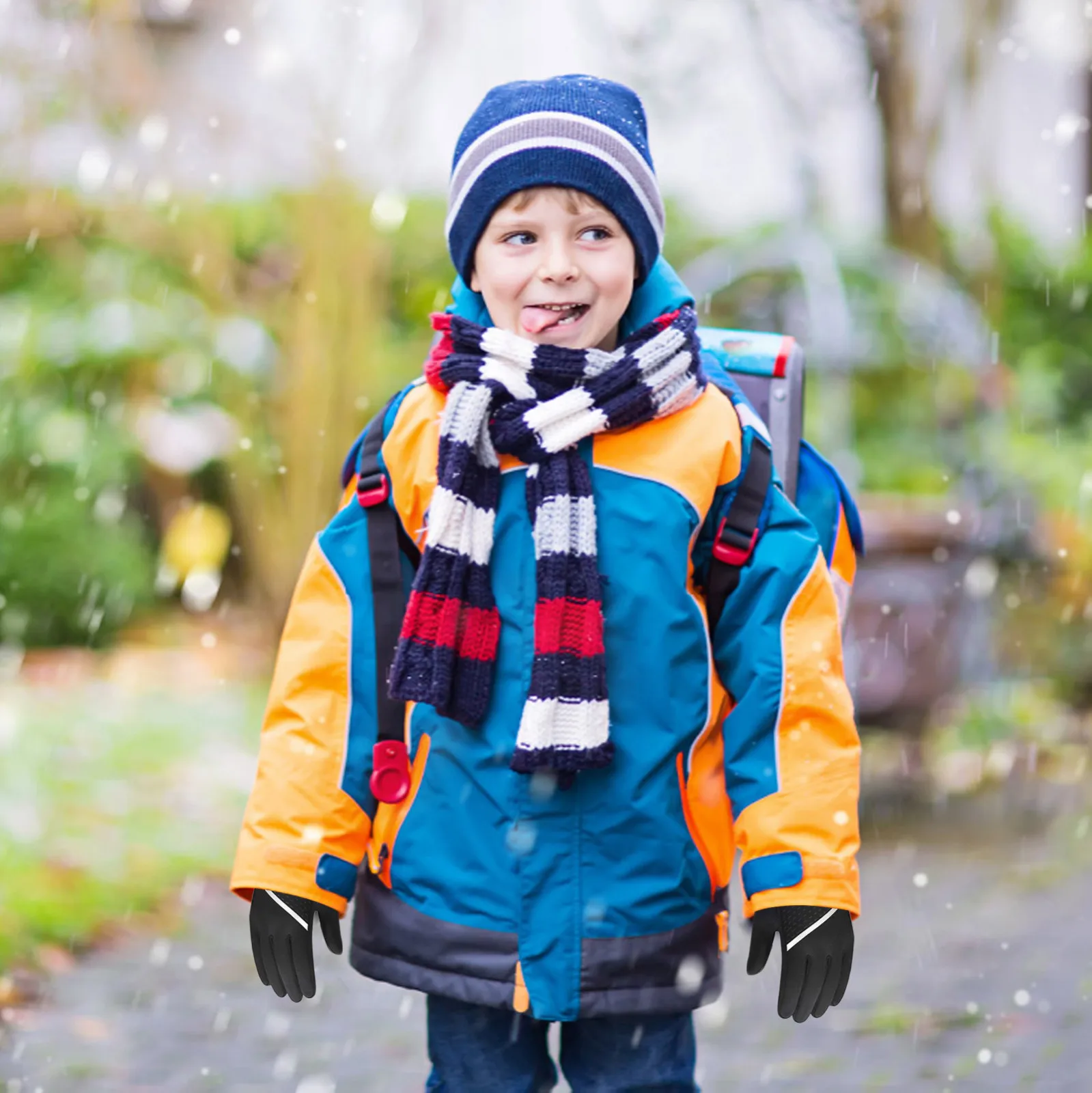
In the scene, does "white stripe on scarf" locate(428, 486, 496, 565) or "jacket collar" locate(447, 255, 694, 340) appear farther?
"jacket collar" locate(447, 255, 694, 340)

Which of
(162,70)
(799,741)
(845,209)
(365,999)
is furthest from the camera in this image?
(845,209)

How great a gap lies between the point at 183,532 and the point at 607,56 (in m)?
3.84

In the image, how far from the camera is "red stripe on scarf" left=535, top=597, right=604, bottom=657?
7.60 ft

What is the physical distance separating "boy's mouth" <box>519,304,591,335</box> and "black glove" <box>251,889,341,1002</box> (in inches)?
38.0

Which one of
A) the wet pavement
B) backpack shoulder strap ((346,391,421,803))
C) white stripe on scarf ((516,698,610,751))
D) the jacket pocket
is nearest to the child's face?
backpack shoulder strap ((346,391,421,803))

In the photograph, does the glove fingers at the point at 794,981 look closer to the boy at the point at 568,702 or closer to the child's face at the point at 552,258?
the boy at the point at 568,702

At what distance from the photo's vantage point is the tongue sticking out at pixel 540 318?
2.43 meters

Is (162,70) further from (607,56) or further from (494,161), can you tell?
(494,161)

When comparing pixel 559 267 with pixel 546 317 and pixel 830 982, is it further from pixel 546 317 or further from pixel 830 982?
pixel 830 982

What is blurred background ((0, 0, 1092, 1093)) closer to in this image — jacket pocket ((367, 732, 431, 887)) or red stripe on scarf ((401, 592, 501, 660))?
jacket pocket ((367, 732, 431, 887))

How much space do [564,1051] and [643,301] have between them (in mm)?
1247

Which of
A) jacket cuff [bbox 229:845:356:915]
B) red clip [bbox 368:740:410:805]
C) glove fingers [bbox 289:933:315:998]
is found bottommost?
glove fingers [bbox 289:933:315:998]

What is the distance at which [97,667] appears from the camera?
8.56 m

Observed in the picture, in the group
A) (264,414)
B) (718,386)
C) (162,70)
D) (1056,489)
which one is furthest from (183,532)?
(718,386)
